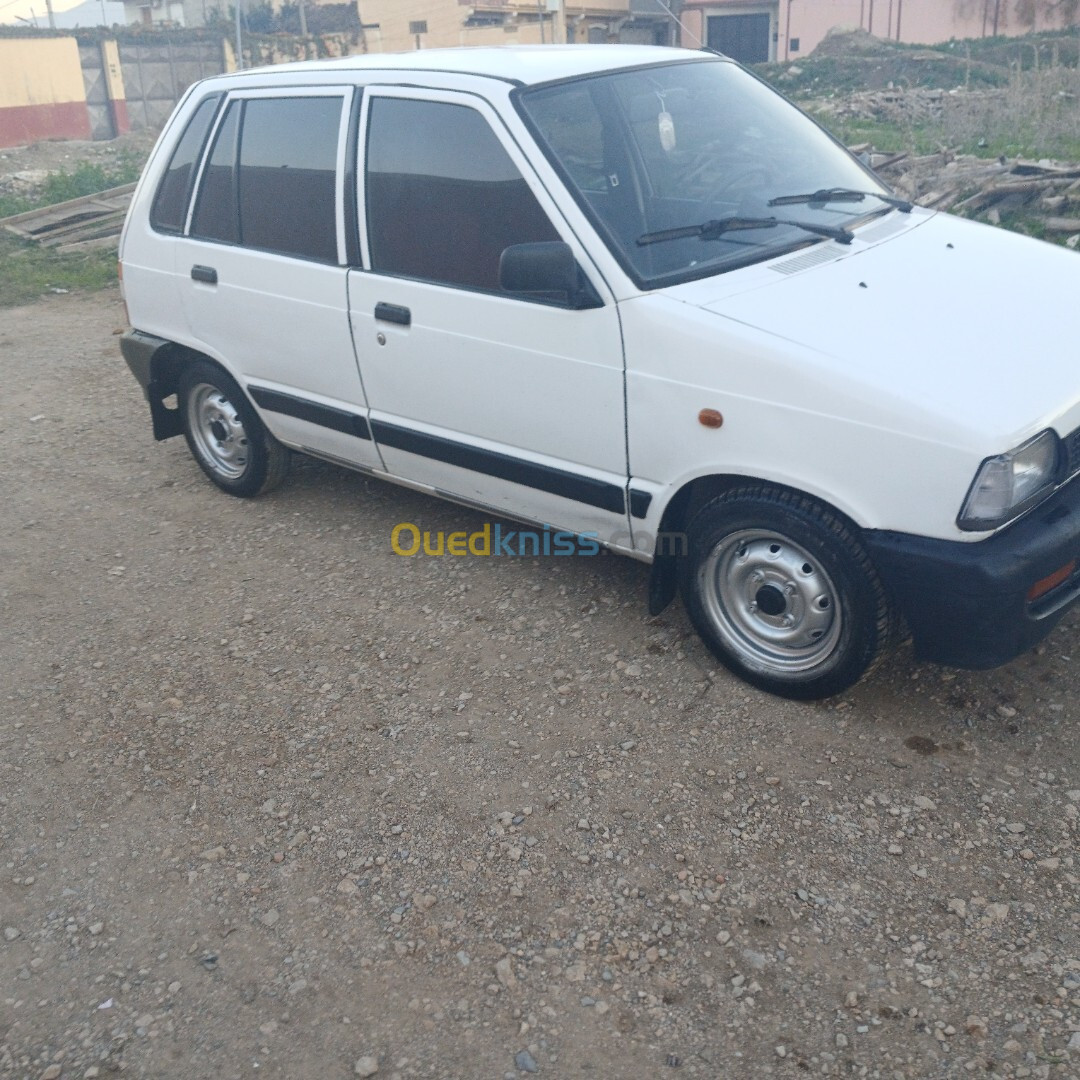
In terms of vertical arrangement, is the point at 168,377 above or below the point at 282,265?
below

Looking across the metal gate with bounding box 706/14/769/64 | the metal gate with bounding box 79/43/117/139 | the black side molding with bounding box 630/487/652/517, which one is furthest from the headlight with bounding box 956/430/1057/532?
the metal gate with bounding box 706/14/769/64

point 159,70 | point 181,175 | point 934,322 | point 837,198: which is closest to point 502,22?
point 159,70

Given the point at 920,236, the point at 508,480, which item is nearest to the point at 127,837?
the point at 508,480

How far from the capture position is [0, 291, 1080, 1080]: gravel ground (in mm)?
2568

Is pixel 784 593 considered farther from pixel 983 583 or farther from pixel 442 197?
pixel 442 197

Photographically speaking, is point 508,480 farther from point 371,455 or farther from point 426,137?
point 426,137

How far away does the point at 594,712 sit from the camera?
371 cm

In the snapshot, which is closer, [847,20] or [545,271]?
[545,271]

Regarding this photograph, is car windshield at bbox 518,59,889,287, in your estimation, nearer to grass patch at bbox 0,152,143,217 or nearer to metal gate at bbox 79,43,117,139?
grass patch at bbox 0,152,143,217

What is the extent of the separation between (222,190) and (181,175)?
14.1 inches

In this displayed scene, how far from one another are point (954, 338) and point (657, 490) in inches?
39.9

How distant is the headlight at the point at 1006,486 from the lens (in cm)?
295

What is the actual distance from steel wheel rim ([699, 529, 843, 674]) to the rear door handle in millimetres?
1457

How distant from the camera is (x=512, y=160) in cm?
376
